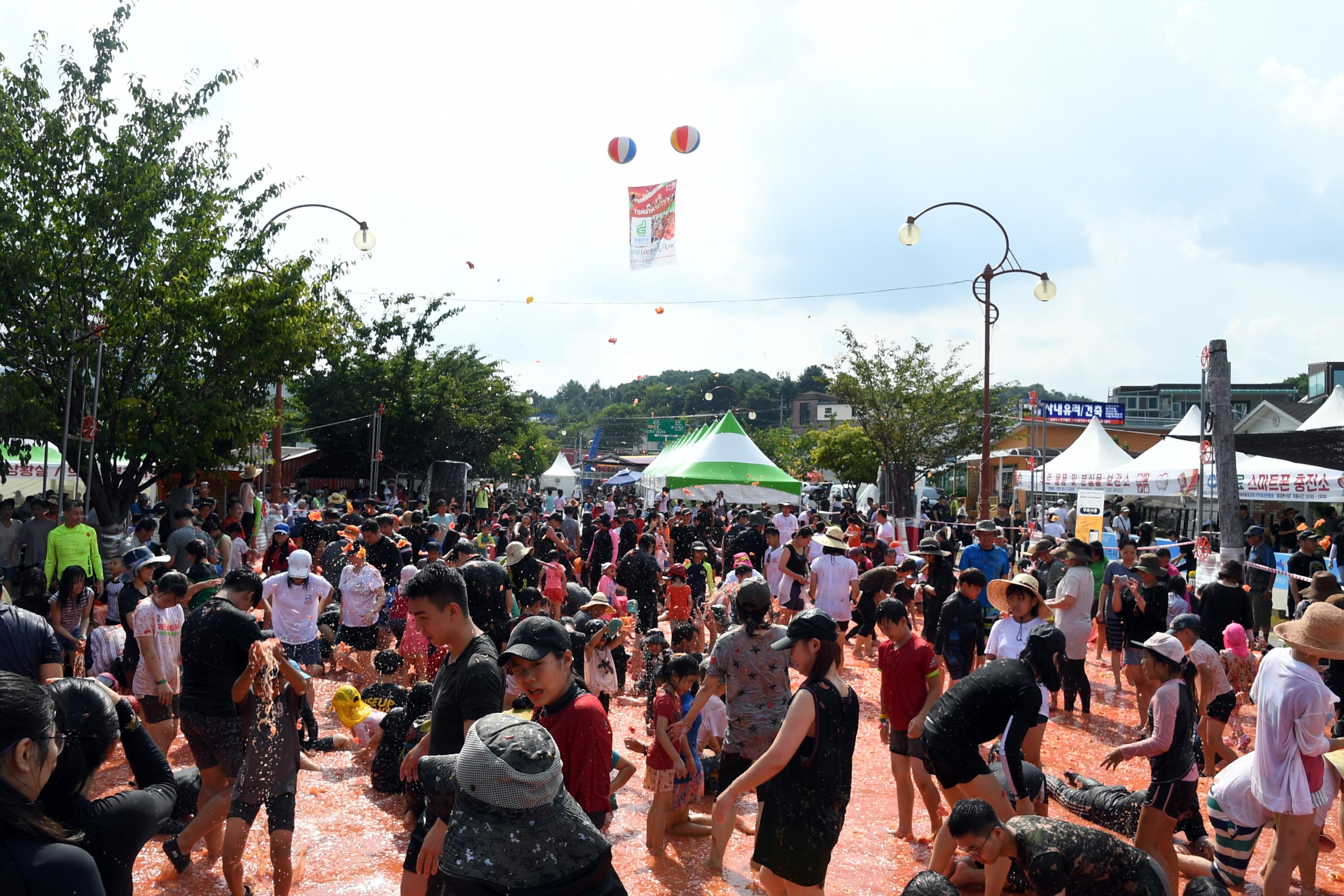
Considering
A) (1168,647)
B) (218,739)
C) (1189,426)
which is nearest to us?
(218,739)

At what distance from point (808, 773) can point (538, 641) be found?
1392 millimetres

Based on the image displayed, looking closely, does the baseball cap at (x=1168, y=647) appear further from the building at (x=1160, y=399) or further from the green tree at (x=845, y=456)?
the building at (x=1160, y=399)

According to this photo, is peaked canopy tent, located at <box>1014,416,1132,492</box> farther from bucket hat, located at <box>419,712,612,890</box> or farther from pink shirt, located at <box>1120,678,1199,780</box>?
bucket hat, located at <box>419,712,612,890</box>

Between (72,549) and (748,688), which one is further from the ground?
(72,549)

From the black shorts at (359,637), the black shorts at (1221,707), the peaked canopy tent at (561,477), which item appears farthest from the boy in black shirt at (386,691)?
the peaked canopy tent at (561,477)

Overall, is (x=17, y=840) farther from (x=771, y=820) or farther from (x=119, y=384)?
(x=119, y=384)

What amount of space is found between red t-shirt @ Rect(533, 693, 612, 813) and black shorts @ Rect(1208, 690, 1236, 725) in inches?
214

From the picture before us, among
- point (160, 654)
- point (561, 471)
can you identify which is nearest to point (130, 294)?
point (160, 654)

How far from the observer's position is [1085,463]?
23984 mm

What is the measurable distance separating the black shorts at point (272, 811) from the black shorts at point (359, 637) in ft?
16.4

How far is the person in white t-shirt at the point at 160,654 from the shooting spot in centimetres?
608

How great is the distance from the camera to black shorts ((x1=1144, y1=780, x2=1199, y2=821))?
485 centimetres

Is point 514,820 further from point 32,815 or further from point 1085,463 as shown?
point 1085,463

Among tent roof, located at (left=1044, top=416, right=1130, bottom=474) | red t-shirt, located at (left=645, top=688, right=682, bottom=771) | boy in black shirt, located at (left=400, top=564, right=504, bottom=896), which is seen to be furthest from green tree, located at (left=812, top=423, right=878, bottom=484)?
boy in black shirt, located at (left=400, top=564, right=504, bottom=896)
